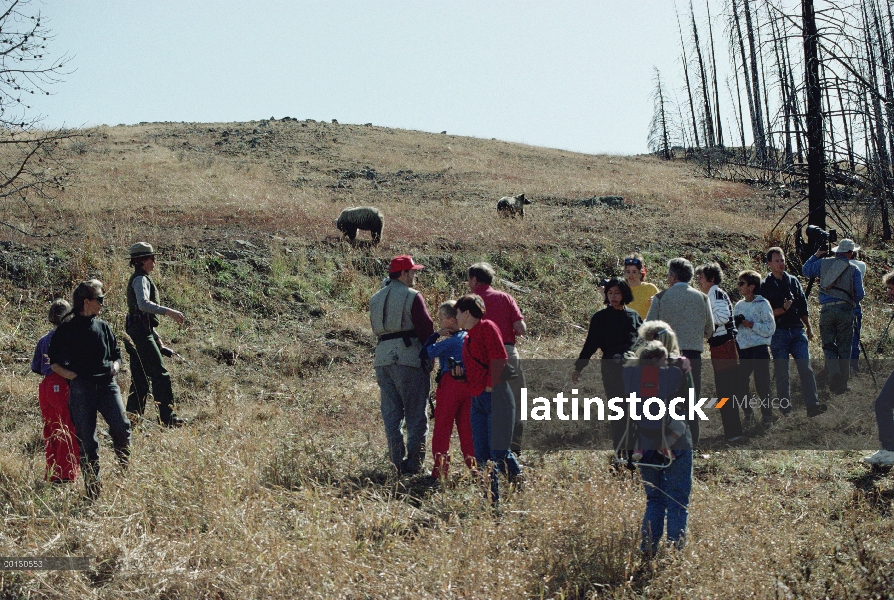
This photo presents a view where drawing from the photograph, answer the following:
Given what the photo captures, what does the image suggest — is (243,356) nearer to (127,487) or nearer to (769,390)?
(127,487)

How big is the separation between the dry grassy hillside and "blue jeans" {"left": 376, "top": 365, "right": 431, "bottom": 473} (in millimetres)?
228

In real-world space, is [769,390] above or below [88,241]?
below

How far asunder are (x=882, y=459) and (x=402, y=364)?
3.78m

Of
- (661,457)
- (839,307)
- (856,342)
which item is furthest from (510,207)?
(661,457)

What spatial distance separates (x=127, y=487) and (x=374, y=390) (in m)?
4.16

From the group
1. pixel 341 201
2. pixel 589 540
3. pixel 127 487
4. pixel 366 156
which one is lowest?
pixel 589 540

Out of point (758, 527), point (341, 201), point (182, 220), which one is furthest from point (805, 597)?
point (341, 201)

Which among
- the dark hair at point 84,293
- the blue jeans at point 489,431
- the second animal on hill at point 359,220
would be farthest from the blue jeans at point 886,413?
the second animal on hill at point 359,220

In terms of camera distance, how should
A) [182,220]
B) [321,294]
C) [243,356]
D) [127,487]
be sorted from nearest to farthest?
[127,487] < [243,356] < [321,294] < [182,220]

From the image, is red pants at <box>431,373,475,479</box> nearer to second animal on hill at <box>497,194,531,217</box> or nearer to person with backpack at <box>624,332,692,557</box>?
person with backpack at <box>624,332,692,557</box>

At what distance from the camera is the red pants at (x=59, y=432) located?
226 inches

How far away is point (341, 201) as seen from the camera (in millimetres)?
22609

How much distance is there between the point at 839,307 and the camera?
8.49 metres

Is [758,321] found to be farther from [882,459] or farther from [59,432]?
[59,432]
